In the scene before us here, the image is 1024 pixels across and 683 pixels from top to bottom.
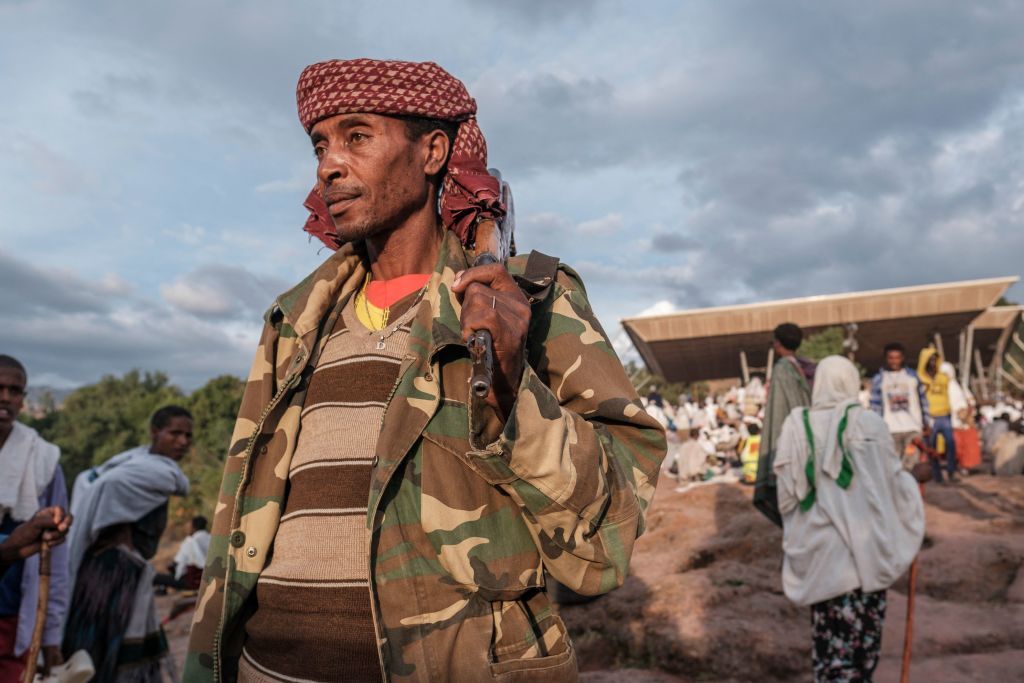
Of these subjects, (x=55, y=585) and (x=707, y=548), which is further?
(x=707, y=548)

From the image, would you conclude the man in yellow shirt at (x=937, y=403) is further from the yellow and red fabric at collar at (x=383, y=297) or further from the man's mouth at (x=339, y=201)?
the man's mouth at (x=339, y=201)

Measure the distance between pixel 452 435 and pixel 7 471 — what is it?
2903 millimetres

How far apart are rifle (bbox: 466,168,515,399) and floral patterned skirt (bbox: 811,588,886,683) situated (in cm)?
354

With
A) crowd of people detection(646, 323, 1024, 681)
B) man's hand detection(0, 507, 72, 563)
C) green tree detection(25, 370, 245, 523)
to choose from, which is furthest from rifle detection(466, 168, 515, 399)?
green tree detection(25, 370, 245, 523)

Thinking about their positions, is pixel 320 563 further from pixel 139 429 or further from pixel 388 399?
pixel 139 429

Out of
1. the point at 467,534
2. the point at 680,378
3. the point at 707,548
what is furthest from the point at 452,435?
the point at 680,378

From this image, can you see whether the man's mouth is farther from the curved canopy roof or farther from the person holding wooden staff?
the curved canopy roof

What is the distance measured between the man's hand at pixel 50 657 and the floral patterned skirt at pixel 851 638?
398 centimetres

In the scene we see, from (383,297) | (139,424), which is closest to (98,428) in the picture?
(139,424)

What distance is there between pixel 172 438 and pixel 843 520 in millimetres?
4173

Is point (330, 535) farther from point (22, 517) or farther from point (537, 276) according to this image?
point (22, 517)

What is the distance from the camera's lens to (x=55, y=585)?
11.9 feet

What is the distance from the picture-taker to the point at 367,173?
1760 millimetres

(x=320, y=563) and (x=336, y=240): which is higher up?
(x=336, y=240)
